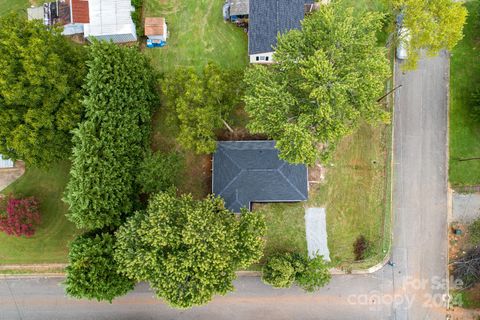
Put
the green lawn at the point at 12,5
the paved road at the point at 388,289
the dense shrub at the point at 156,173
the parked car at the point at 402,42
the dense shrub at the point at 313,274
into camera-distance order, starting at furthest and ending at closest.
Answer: the green lawn at the point at 12,5 < the paved road at the point at 388,289 < the parked car at the point at 402,42 < the dense shrub at the point at 313,274 < the dense shrub at the point at 156,173

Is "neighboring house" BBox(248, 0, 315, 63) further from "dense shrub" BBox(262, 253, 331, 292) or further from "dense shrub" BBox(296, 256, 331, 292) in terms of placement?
"dense shrub" BBox(296, 256, 331, 292)

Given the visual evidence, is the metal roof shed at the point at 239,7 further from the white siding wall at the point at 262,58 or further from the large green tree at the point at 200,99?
the large green tree at the point at 200,99

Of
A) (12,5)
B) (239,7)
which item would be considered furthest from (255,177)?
(12,5)

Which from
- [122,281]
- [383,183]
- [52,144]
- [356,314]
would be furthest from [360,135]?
[52,144]

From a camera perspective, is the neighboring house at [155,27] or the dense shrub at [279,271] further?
the neighboring house at [155,27]

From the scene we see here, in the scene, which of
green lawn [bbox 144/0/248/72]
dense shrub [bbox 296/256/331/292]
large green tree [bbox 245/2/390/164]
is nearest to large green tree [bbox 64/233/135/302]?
dense shrub [bbox 296/256/331/292]

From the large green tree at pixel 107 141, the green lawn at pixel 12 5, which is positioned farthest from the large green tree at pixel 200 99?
the green lawn at pixel 12 5

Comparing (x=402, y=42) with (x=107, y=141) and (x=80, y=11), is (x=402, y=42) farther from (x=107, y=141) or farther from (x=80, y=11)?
(x=80, y=11)
